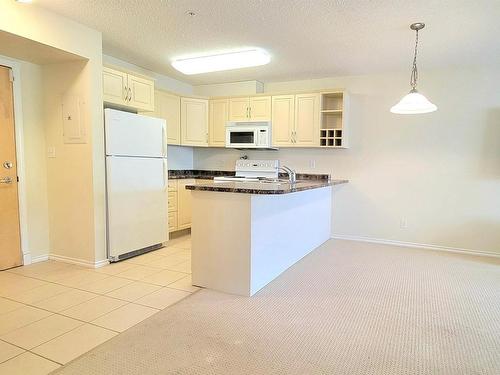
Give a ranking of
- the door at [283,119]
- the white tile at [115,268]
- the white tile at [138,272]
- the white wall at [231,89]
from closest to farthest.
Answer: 1. the white tile at [138,272]
2. the white tile at [115,268]
3. the door at [283,119]
4. the white wall at [231,89]

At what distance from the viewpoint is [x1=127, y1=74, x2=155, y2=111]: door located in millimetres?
3996

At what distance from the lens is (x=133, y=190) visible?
12.6 feet

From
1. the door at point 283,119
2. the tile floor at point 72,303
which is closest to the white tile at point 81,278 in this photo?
the tile floor at point 72,303

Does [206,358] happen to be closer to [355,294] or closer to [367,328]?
[367,328]

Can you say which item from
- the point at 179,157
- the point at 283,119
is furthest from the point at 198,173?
the point at 283,119

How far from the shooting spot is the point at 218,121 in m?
5.49

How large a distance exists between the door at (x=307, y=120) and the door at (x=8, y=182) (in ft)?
11.6

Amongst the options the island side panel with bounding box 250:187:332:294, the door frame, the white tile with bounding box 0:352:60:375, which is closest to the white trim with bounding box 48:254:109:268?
the door frame

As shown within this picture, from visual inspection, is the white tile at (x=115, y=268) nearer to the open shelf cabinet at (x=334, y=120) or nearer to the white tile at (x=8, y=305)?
the white tile at (x=8, y=305)

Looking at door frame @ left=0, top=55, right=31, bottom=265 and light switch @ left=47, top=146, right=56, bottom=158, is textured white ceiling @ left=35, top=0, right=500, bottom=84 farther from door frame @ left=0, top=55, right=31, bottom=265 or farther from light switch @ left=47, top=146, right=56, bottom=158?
light switch @ left=47, top=146, right=56, bottom=158

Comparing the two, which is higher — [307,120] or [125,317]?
[307,120]

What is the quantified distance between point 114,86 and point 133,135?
59cm

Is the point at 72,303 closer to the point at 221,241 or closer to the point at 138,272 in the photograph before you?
the point at 138,272

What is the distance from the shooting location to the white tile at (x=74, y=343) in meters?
1.95
